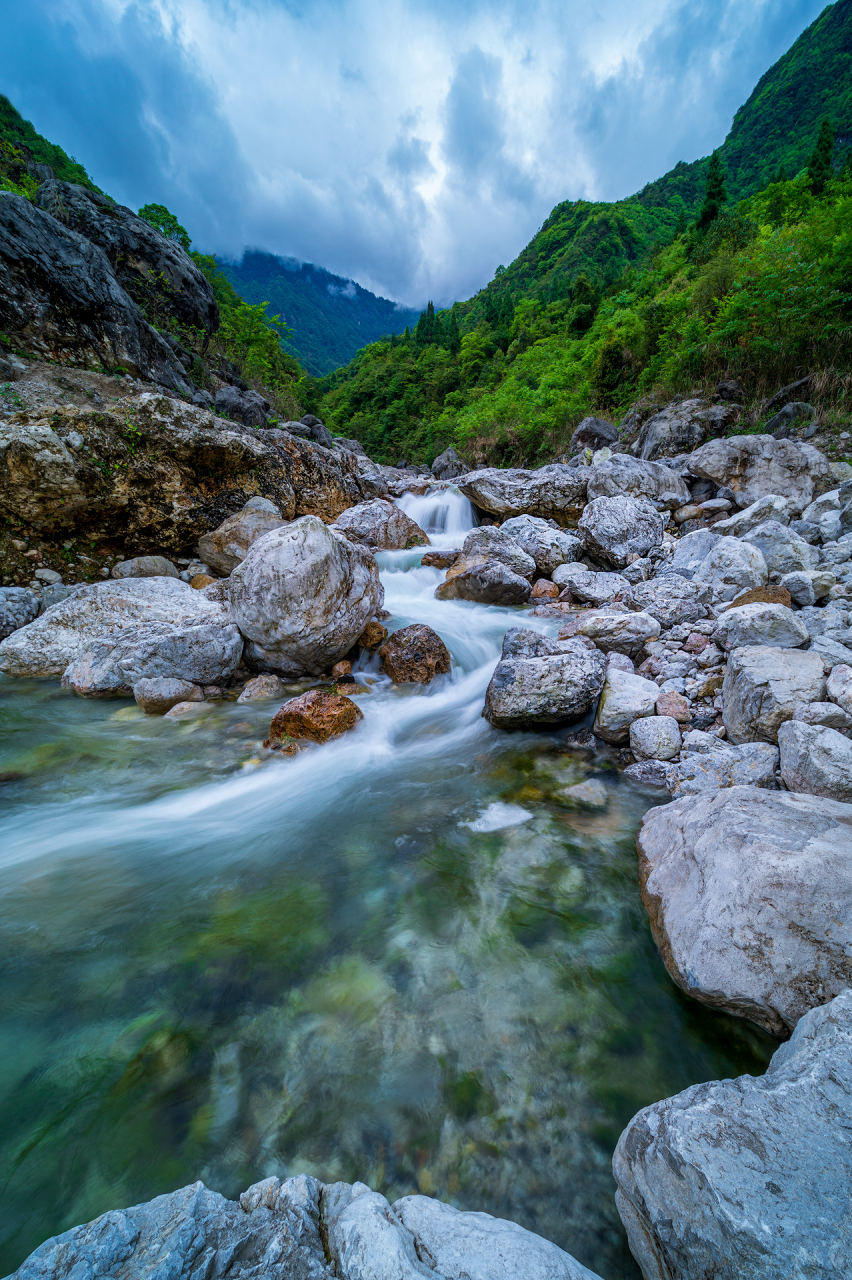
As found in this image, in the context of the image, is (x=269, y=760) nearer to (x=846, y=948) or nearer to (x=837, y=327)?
(x=846, y=948)

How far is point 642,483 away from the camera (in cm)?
1025

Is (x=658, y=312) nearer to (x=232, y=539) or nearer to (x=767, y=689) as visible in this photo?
(x=232, y=539)

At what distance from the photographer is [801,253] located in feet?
37.2

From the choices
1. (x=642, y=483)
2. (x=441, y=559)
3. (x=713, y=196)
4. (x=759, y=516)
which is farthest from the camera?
(x=713, y=196)

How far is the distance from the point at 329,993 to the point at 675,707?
3.53m

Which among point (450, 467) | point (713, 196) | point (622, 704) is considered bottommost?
point (622, 704)

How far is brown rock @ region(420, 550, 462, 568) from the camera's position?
10422mm

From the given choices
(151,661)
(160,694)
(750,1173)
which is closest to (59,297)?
(151,661)

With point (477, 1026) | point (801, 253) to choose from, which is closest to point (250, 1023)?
point (477, 1026)

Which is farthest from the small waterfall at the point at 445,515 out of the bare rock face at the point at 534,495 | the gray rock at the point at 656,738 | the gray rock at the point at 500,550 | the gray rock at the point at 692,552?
the gray rock at the point at 656,738

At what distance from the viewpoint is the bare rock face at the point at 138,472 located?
6633mm

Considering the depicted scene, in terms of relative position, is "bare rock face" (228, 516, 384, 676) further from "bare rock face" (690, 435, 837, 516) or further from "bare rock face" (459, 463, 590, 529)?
"bare rock face" (690, 435, 837, 516)

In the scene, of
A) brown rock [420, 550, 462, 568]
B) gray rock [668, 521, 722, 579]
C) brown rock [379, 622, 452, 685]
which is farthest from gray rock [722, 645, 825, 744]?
brown rock [420, 550, 462, 568]

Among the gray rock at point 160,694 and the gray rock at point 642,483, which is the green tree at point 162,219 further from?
the gray rock at point 160,694
